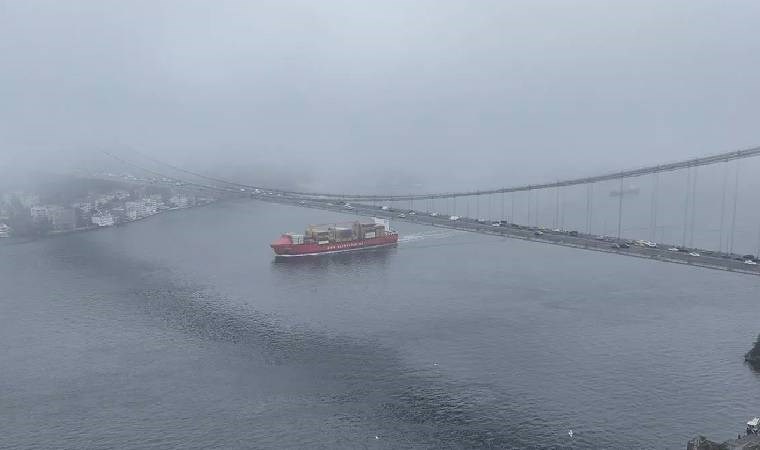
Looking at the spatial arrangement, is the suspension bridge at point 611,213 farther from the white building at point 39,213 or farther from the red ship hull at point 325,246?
the white building at point 39,213

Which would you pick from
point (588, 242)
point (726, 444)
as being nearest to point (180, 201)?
point (588, 242)

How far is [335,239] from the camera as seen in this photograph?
34.8 metres

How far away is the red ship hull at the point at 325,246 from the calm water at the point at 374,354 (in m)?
2.46

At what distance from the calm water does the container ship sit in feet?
8.91

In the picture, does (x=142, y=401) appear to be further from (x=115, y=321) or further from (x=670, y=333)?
(x=670, y=333)

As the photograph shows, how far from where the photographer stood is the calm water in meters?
13.6

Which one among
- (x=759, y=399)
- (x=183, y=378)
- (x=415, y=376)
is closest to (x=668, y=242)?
(x=759, y=399)

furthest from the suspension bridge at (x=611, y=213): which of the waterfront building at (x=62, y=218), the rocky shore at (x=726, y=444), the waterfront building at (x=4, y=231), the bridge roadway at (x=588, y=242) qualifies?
the waterfront building at (x=4, y=231)

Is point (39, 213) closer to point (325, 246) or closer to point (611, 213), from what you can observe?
point (325, 246)

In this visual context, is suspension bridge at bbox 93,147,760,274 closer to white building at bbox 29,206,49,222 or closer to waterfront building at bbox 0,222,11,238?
white building at bbox 29,206,49,222

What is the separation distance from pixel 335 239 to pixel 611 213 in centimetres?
2100

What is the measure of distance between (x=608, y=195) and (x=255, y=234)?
33799 mm

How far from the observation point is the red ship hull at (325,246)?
106 feet

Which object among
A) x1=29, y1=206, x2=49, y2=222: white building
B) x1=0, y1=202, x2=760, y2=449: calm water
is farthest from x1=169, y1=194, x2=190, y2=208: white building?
x1=0, y1=202, x2=760, y2=449: calm water
